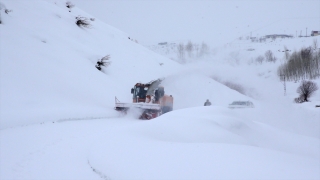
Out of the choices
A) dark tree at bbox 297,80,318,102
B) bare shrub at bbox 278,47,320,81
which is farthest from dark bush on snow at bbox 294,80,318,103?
bare shrub at bbox 278,47,320,81

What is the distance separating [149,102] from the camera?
2125 cm

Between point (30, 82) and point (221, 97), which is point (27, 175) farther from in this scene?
point (221, 97)

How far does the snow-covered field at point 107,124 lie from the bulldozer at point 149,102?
0.93 meters

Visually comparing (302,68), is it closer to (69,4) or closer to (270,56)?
(270,56)

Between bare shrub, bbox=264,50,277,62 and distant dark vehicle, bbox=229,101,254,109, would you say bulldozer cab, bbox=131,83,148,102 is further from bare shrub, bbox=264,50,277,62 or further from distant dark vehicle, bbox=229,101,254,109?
bare shrub, bbox=264,50,277,62

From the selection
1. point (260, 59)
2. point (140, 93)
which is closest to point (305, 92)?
point (140, 93)

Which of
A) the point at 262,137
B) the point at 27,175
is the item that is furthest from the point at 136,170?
the point at 262,137

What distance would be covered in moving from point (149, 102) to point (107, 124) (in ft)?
22.2

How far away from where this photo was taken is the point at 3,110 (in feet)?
45.2

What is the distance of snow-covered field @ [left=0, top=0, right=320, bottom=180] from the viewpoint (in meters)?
6.06

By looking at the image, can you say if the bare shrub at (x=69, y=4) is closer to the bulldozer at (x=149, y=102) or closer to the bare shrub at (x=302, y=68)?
the bulldozer at (x=149, y=102)

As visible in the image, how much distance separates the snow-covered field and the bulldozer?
93 cm

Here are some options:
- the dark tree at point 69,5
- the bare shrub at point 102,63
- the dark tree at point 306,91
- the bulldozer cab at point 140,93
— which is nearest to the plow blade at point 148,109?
the bulldozer cab at point 140,93

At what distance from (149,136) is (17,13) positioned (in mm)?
25727
